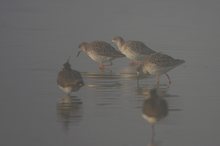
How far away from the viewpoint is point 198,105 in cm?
1362

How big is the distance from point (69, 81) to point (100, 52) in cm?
445

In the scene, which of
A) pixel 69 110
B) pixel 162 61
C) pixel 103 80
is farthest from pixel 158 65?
pixel 69 110

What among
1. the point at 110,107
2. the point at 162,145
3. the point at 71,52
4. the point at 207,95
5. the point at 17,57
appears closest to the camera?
the point at 162,145

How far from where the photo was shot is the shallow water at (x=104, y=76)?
1164 centimetres

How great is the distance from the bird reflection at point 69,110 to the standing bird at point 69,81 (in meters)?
0.19

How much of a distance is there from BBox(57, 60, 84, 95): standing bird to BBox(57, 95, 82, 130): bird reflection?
193 millimetres

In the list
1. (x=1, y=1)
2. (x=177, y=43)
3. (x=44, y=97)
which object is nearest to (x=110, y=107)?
(x=44, y=97)

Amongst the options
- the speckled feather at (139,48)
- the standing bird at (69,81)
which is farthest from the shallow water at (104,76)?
the speckled feather at (139,48)

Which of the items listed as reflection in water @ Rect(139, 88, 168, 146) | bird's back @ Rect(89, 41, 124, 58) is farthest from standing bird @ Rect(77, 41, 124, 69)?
reflection in water @ Rect(139, 88, 168, 146)

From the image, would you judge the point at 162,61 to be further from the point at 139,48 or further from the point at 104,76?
the point at 139,48

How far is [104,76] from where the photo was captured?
1627cm

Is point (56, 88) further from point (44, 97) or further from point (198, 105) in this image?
point (198, 105)

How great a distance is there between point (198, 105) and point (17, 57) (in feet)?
17.5

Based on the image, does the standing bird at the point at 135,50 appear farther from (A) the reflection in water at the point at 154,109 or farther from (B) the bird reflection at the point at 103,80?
(A) the reflection in water at the point at 154,109
